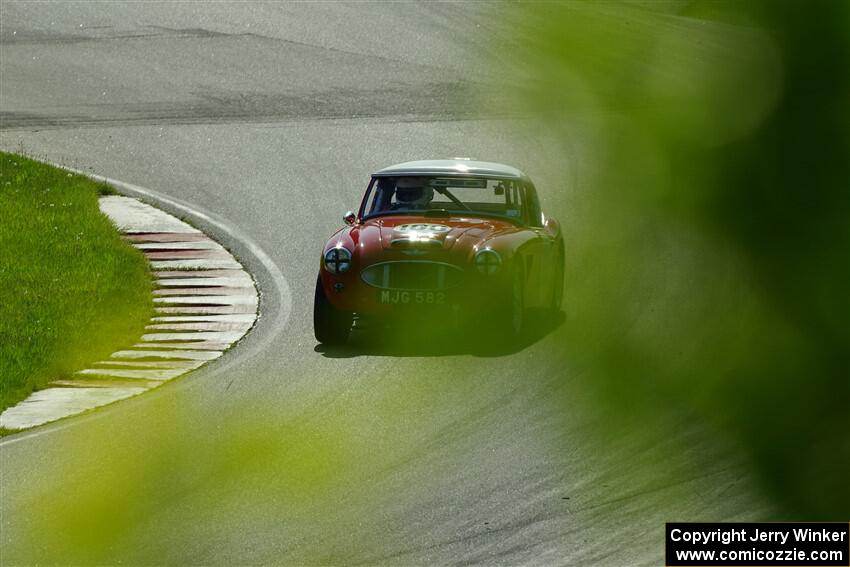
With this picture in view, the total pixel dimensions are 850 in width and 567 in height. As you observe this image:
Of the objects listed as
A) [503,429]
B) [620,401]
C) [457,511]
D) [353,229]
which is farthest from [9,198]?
[620,401]

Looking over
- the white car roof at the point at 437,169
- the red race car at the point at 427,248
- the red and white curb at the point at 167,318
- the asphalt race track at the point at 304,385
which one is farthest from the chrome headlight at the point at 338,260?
the red and white curb at the point at 167,318

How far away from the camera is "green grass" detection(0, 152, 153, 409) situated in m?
10.7

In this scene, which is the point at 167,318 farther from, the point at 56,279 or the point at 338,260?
the point at 338,260

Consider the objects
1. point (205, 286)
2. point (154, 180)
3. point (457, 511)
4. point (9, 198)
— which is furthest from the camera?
point (154, 180)

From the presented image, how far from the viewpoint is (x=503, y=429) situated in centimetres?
815

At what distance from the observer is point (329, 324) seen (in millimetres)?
10727

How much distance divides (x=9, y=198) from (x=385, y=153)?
4.47m

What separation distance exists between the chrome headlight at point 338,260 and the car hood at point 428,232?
0.16 metres

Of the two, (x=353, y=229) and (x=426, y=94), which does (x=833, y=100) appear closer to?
(x=353, y=229)

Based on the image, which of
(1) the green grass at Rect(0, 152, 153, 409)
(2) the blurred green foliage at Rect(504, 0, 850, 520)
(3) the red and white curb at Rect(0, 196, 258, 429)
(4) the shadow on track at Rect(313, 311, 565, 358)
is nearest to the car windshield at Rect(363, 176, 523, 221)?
(3) the red and white curb at Rect(0, 196, 258, 429)

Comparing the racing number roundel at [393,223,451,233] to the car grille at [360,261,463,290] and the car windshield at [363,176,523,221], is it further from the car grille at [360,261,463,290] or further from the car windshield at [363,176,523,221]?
the car grille at [360,261,463,290]

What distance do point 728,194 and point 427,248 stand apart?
890cm

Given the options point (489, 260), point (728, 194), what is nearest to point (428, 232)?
point (489, 260)

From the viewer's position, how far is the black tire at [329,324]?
10.7m
